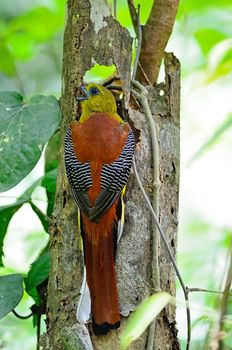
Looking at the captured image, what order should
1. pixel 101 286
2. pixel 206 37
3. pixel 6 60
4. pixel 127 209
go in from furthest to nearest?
pixel 6 60 → pixel 206 37 → pixel 127 209 → pixel 101 286

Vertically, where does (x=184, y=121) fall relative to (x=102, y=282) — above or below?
above

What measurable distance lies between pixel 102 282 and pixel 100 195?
1.05 ft

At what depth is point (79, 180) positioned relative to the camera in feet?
8.54

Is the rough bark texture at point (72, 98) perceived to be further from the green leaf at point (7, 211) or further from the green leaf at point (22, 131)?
the green leaf at point (7, 211)

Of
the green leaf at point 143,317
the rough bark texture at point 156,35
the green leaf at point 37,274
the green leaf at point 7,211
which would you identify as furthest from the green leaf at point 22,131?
the green leaf at point 143,317

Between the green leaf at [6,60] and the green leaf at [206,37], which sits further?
the green leaf at [6,60]

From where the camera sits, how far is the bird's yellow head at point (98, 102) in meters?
2.88

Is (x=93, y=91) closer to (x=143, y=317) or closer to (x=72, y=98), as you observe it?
(x=72, y=98)

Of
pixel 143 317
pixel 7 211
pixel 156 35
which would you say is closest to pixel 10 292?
pixel 7 211

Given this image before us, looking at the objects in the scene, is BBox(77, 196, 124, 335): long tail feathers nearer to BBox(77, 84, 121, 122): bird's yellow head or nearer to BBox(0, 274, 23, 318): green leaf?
BBox(0, 274, 23, 318): green leaf

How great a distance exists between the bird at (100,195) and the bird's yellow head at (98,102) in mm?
137

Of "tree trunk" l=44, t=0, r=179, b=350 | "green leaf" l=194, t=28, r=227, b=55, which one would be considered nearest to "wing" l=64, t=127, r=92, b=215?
"tree trunk" l=44, t=0, r=179, b=350

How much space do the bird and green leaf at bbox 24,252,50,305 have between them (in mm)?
385

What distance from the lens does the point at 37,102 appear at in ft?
9.73
